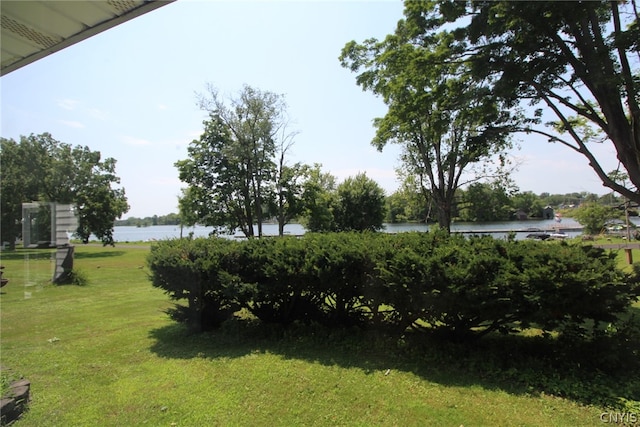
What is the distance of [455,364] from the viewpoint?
12.2ft

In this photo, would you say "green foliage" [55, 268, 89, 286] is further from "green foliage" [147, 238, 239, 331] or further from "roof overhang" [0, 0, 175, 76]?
"roof overhang" [0, 0, 175, 76]

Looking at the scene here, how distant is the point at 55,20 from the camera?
2.33 meters

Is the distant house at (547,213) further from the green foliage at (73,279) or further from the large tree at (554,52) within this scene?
the green foliage at (73,279)

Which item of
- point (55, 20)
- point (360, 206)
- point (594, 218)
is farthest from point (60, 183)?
point (594, 218)

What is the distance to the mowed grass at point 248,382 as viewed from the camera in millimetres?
2799

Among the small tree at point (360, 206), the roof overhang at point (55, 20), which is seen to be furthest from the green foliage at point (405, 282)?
the small tree at point (360, 206)

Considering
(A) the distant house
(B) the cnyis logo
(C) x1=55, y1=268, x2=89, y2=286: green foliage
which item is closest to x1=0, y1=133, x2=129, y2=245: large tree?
(C) x1=55, y1=268, x2=89, y2=286: green foliage

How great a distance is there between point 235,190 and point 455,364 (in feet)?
65.8

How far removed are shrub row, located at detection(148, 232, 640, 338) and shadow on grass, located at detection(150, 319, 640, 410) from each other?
0.23 meters

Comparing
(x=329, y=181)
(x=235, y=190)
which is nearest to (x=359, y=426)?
(x=235, y=190)

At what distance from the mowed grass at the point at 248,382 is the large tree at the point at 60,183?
15.9 m

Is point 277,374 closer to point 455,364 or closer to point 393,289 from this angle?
point 393,289

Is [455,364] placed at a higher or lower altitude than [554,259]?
lower

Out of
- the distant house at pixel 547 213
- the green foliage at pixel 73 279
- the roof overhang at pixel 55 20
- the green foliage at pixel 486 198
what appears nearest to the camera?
the roof overhang at pixel 55 20
